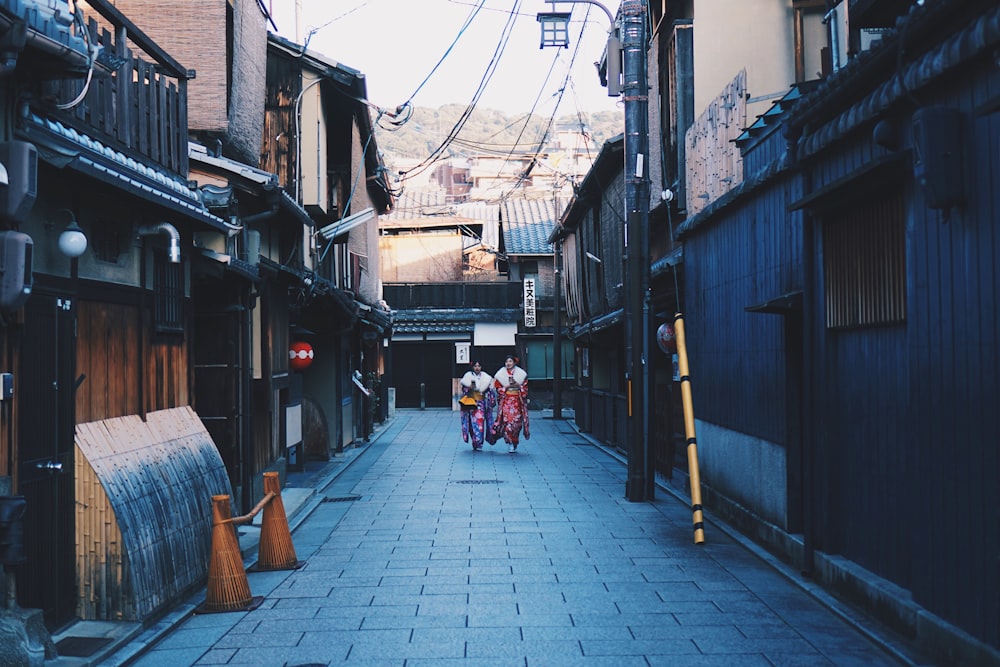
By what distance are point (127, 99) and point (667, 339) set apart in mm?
10531

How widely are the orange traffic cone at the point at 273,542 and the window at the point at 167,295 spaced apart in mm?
1967

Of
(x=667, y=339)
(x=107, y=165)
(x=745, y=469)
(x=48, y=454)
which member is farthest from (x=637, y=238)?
(x=48, y=454)

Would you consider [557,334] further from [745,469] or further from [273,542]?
[273,542]

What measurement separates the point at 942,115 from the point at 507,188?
59342mm

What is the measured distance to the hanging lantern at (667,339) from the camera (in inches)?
678

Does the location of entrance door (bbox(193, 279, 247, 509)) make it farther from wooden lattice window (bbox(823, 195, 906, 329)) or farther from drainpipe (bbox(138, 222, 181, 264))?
wooden lattice window (bbox(823, 195, 906, 329))

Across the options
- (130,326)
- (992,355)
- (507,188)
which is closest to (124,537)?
(130,326)

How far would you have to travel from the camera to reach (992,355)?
6137mm

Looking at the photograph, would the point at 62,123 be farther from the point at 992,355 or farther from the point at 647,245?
the point at 647,245

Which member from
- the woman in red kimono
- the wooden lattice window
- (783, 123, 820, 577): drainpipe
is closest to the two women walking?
the woman in red kimono

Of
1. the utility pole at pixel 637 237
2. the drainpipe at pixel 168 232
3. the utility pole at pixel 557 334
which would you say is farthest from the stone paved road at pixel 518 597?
the utility pole at pixel 557 334

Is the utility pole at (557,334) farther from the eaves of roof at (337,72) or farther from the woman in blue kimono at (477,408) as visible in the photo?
the eaves of roof at (337,72)

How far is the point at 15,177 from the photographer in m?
6.55

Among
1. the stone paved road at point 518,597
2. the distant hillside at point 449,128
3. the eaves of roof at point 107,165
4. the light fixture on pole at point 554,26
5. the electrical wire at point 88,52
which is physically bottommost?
the stone paved road at point 518,597
